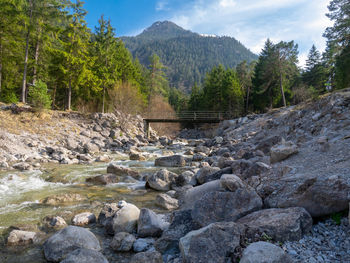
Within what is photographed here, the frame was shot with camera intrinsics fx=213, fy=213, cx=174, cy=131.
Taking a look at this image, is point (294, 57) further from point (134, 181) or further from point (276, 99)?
point (134, 181)

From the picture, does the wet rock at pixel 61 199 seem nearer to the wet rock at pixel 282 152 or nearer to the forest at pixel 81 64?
the wet rock at pixel 282 152

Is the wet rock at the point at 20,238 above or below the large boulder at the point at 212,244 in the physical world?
below

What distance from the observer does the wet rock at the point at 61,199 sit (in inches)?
219

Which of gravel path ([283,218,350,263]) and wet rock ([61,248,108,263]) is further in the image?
wet rock ([61,248,108,263])

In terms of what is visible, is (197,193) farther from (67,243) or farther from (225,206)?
(67,243)

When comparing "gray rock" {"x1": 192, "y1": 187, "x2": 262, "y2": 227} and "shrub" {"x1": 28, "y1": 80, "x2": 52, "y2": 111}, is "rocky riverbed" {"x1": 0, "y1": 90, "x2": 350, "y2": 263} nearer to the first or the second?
"gray rock" {"x1": 192, "y1": 187, "x2": 262, "y2": 227}

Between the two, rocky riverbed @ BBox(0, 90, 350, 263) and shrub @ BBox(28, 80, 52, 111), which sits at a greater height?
shrub @ BBox(28, 80, 52, 111)

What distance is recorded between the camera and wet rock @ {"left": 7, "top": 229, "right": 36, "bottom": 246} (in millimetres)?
3617

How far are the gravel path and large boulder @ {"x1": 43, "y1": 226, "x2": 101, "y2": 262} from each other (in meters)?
2.90

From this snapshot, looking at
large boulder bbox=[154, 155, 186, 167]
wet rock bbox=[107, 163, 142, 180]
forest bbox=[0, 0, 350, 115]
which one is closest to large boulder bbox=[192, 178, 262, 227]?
wet rock bbox=[107, 163, 142, 180]

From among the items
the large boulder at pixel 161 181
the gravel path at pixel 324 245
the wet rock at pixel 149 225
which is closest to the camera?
Result: the gravel path at pixel 324 245

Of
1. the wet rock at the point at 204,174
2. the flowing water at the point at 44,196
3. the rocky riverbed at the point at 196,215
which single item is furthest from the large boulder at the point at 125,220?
the wet rock at the point at 204,174

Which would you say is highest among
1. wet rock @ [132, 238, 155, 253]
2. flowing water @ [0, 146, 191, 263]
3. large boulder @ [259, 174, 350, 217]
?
large boulder @ [259, 174, 350, 217]

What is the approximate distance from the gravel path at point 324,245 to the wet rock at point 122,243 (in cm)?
230
